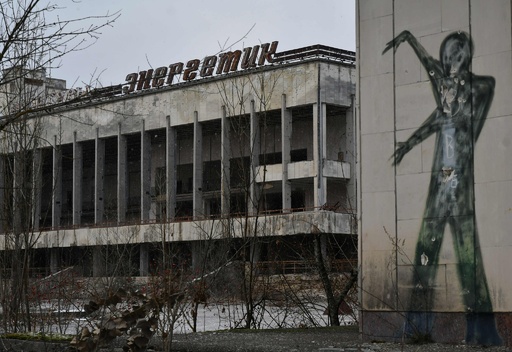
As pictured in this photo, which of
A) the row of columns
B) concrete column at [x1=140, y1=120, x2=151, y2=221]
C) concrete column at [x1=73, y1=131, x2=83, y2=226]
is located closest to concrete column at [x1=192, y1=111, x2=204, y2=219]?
the row of columns

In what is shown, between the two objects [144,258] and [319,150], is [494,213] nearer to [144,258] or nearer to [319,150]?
[319,150]

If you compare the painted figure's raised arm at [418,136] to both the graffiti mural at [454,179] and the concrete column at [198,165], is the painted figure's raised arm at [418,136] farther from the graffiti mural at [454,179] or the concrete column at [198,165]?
the concrete column at [198,165]

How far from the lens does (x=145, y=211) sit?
201 ft

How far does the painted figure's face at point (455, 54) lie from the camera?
38.5 feet

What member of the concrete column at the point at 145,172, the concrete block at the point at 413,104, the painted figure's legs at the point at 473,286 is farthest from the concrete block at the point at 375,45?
the concrete column at the point at 145,172

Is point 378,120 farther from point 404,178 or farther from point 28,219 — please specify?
point 28,219

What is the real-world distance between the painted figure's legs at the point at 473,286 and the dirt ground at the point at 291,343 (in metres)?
0.19

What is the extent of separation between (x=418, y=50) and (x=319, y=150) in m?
40.3

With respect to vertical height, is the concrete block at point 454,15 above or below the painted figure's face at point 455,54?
above

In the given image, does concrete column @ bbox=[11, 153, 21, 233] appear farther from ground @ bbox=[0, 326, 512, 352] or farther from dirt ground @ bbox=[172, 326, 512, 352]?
dirt ground @ bbox=[172, 326, 512, 352]

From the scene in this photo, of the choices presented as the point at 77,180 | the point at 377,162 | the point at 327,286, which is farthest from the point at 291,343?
the point at 77,180

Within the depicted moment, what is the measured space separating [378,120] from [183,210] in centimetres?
5339

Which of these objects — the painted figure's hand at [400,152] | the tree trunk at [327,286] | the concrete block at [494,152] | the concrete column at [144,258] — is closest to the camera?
the concrete block at [494,152]

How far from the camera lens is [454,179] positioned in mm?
11664
